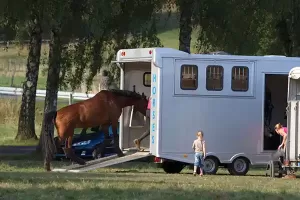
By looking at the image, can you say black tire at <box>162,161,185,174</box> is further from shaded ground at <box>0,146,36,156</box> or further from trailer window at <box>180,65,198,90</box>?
shaded ground at <box>0,146,36,156</box>

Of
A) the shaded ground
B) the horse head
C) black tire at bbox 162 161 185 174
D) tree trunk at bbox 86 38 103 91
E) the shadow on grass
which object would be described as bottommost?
the shadow on grass

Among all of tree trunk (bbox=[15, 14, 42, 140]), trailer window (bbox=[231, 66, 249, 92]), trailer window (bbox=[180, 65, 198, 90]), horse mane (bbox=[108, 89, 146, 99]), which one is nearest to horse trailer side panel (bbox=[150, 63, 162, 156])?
trailer window (bbox=[180, 65, 198, 90])

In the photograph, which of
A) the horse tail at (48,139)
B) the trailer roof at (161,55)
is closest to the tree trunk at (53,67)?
the trailer roof at (161,55)

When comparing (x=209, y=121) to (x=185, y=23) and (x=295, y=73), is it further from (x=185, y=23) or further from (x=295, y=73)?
(x=185, y=23)

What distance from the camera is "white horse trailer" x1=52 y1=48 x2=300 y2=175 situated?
2191 centimetres

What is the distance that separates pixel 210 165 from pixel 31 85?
36.5 ft

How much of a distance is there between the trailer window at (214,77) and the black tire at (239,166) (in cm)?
192

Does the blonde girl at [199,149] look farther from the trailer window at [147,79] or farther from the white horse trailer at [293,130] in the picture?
the trailer window at [147,79]

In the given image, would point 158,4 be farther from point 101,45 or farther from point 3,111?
point 3,111

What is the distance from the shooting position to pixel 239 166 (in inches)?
899

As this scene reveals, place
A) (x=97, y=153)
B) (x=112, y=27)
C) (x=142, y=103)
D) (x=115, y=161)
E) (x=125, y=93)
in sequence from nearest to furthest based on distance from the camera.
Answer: (x=115, y=161) < (x=125, y=93) < (x=142, y=103) < (x=97, y=153) < (x=112, y=27)

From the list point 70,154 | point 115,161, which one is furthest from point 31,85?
point 115,161

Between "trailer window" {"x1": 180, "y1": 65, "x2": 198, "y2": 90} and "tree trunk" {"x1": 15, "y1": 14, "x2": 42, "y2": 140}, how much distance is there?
731cm

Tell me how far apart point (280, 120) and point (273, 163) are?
3.09 metres
